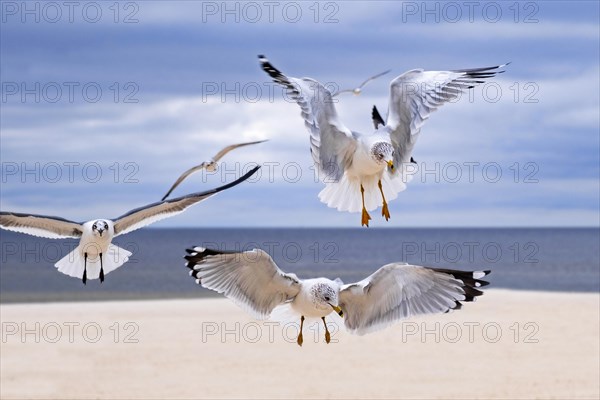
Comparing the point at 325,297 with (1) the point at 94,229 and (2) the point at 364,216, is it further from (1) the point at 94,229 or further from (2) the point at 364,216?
(1) the point at 94,229

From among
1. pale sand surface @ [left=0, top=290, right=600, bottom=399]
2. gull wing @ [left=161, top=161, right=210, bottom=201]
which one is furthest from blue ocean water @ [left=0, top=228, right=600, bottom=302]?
gull wing @ [left=161, top=161, right=210, bottom=201]

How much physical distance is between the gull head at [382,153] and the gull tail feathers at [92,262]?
2248 mm

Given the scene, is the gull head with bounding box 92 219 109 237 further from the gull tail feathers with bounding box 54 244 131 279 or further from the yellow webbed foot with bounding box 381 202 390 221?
the yellow webbed foot with bounding box 381 202 390 221

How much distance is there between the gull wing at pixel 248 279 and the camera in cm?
686

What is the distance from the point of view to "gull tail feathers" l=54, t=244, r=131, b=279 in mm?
8281

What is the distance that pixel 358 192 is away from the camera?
26.1ft

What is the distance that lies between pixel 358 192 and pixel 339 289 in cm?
125

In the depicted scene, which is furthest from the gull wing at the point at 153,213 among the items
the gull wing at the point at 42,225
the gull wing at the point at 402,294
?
the gull wing at the point at 402,294

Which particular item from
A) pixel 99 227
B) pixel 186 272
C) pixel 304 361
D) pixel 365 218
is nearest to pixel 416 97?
pixel 365 218

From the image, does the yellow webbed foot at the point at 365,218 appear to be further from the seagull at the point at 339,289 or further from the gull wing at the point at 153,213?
the gull wing at the point at 153,213

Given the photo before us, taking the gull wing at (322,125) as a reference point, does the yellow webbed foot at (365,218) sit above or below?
below

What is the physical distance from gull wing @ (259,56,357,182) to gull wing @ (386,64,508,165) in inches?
15.9

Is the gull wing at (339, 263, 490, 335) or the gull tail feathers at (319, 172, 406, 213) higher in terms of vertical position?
the gull tail feathers at (319, 172, 406, 213)

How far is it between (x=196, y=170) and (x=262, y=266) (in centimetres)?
255
